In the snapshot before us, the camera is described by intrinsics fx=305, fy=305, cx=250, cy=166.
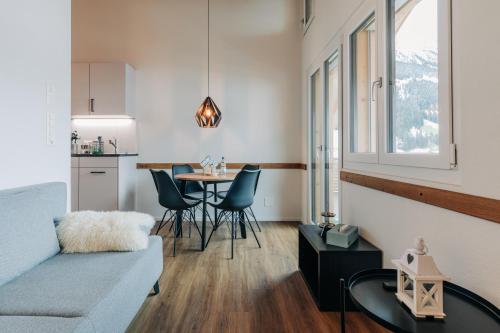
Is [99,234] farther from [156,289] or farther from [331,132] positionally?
[331,132]

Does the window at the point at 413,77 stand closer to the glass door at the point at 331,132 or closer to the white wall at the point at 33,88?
the glass door at the point at 331,132

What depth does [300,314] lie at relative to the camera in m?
1.90

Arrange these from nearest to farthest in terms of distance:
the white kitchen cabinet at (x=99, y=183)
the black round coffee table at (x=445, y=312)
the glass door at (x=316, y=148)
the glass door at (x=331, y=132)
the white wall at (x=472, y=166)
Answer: the black round coffee table at (x=445, y=312)
the white wall at (x=472, y=166)
the glass door at (x=331, y=132)
the glass door at (x=316, y=148)
the white kitchen cabinet at (x=99, y=183)

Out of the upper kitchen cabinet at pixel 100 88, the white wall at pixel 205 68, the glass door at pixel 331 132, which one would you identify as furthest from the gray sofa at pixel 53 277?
the white wall at pixel 205 68

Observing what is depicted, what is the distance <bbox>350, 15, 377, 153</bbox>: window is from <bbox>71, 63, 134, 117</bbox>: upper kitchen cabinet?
3.10 metres

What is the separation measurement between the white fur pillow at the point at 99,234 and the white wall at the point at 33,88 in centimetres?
39

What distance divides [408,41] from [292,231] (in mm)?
2733

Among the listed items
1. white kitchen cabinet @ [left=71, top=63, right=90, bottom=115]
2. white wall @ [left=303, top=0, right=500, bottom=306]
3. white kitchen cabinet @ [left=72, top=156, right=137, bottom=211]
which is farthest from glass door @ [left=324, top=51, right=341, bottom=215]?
Result: white kitchen cabinet @ [left=71, top=63, right=90, bottom=115]

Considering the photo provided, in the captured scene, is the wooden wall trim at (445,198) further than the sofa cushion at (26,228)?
No

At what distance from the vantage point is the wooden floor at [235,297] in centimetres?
177

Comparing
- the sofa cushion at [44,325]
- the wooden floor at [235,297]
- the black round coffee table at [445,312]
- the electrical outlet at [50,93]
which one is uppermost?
the electrical outlet at [50,93]

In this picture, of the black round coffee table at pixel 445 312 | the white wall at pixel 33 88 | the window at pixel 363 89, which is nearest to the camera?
the black round coffee table at pixel 445 312

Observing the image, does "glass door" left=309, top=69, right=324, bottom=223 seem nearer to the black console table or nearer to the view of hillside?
the black console table

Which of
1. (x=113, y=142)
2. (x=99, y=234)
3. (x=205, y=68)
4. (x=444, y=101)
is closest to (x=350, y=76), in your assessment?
(x=444, y=101)
